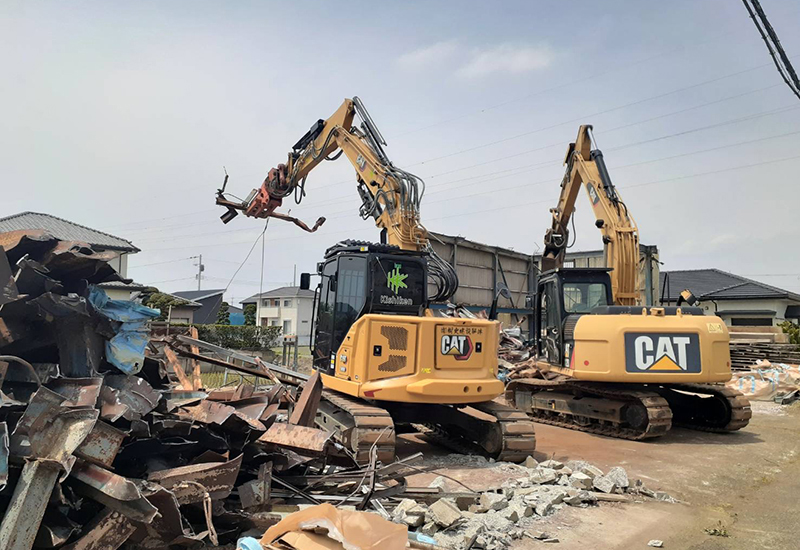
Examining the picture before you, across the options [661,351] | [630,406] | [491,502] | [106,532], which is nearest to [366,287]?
[491,502]

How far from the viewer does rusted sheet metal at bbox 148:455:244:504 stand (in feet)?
12.8

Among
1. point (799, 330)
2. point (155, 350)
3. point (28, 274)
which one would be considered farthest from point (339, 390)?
point (799, 330)

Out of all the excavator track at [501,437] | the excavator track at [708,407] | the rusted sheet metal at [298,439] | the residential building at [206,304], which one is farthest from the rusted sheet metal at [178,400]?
the residential building at [206,304]

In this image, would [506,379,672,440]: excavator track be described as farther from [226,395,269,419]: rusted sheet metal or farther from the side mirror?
[226,395,269,419]: rusted sheet metal

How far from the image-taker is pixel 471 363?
23.7 feet

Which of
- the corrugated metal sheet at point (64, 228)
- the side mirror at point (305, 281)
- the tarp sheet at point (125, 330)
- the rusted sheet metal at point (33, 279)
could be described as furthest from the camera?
the corrugated metal sheet at point (64, 228)

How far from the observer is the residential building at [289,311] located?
4938cm

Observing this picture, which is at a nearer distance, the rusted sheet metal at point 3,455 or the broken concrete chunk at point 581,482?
the rusted sheet metal at point 3,455

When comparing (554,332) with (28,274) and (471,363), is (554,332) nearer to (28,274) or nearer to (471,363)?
(471,363)

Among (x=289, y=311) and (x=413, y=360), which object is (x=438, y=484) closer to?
(x=413, y=360)

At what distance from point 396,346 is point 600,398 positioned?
15.1ft

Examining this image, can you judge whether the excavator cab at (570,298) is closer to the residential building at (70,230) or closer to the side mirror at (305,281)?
the side mirror at (305,281)

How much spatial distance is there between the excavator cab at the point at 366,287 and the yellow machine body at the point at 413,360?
43cm

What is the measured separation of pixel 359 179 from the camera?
9328 millimetres
